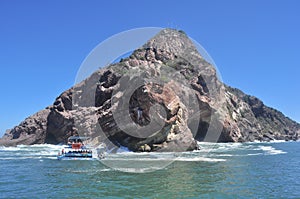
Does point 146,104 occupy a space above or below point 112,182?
above

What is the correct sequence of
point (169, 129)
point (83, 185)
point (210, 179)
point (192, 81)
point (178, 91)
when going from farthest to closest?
point (192, 81) < point (178, 91) < point (169, 129) < point (210, 179) < point (83, 185)

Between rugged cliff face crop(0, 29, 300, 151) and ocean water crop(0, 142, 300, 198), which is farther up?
rugged cliff face crop(0, 29, 300, 151)

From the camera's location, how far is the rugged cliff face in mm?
67312

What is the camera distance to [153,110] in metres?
66.9

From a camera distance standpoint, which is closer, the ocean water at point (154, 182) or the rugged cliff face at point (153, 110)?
the ocean water at point (154, 182)

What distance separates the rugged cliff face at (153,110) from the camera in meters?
67.3

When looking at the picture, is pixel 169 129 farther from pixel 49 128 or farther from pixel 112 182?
pixel 49 128

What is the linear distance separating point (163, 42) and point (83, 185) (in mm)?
131545

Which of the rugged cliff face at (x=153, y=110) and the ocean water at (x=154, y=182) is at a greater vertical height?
the rugged cliff face at (x=153, y=110)

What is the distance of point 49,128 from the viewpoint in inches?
4102

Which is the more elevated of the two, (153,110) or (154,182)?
(153,110)

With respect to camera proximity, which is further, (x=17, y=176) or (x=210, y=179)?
(x=17, y=176)

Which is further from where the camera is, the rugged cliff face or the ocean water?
the rugged cliff face

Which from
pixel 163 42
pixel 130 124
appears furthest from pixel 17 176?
pixel 163 42
